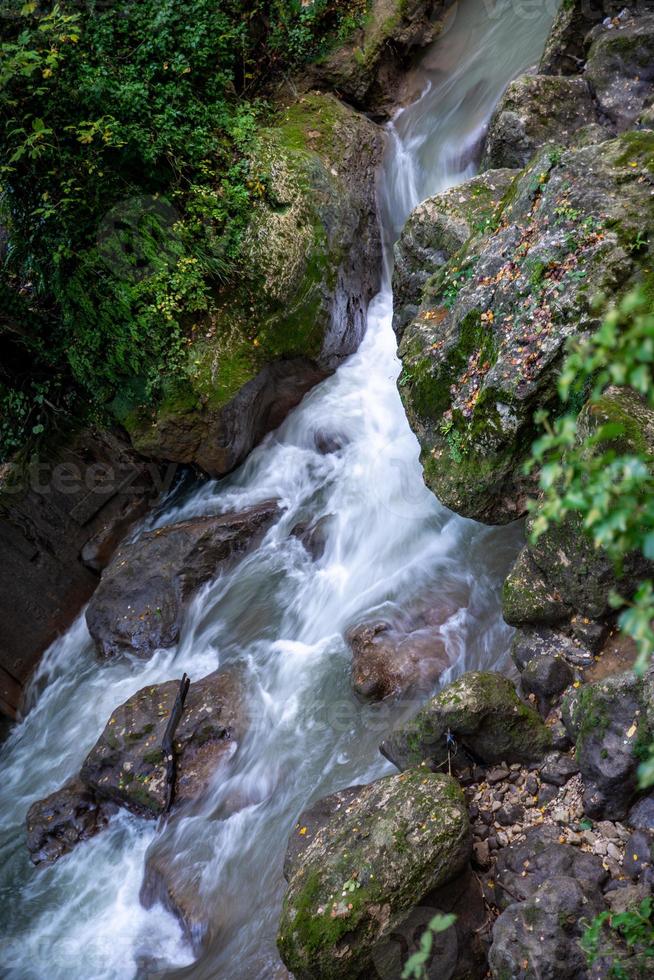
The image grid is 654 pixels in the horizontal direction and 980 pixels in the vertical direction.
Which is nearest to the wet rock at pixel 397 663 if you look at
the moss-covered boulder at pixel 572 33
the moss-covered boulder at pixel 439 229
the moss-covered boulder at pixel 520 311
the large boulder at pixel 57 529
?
the moss-covered boulder at pixel 520 311

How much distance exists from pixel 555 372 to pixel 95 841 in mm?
5586

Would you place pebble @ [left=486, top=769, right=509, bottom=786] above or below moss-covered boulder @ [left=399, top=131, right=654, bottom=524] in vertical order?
below

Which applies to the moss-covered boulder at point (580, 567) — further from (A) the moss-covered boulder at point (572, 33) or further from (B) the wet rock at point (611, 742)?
(A) the moss-covered boulder at point (572, 33)

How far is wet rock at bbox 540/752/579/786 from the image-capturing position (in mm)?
4418

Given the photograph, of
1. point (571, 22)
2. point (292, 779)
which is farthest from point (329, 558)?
point (571, 22)

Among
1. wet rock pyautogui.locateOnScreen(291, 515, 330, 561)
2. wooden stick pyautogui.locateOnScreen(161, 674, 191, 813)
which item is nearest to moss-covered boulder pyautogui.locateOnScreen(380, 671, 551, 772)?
wooden stick pyautogui.locateOnScreen(161, 674, 191, 813)

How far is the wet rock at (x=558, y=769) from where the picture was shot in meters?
4.42

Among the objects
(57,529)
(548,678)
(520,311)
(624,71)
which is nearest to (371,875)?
(548,678)

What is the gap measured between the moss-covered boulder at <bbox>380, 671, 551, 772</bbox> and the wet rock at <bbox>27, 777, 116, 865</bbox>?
11.1ft

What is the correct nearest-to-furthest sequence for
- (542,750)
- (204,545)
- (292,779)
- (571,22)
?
(542,750) < (292,779) < (571,22) < (204,545)

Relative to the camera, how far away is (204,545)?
8.27 metres

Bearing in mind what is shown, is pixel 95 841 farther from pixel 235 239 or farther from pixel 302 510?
pixel 235 239

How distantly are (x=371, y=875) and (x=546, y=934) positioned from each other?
0.95m

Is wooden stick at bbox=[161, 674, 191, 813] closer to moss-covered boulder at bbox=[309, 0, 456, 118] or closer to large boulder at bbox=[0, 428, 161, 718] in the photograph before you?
large boulder at bbox=[0, 428, 161, 718]
